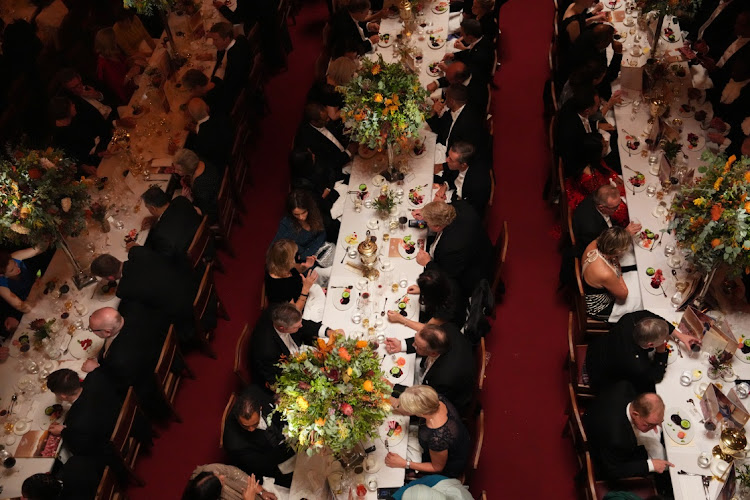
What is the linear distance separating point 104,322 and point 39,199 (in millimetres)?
1250

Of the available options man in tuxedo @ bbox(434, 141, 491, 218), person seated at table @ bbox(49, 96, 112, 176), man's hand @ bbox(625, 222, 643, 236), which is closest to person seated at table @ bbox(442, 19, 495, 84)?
man in tuxedo @ bbox(434, 141, 491, 218)

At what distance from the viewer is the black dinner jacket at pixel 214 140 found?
7539 millimetres

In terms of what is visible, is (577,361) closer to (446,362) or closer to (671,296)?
(671,296)

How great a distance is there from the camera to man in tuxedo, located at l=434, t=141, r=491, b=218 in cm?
667

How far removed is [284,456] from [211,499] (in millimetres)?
768

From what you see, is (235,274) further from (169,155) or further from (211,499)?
(211,499)

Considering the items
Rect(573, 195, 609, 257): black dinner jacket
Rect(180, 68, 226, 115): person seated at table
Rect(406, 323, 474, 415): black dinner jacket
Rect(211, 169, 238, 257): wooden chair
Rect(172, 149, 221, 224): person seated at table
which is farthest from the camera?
Rect(180, 68, 226, 115): person seated at table

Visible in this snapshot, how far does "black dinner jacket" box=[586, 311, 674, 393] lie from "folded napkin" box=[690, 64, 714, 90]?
3.47 meters

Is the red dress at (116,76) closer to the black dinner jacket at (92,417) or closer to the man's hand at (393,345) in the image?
the black dinner jacket at (92,417)

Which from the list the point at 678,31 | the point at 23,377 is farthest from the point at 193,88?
the point at 678,31

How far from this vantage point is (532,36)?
33.6 feet

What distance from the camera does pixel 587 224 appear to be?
643 centimetres

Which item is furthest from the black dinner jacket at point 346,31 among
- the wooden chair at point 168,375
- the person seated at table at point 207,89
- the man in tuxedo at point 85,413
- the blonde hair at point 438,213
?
the man in tuxedo at point 85,413

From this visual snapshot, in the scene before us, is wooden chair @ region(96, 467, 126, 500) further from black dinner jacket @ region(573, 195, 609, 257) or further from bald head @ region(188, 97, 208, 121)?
black dinner jacket @ region(573, 195, 609, 257)
